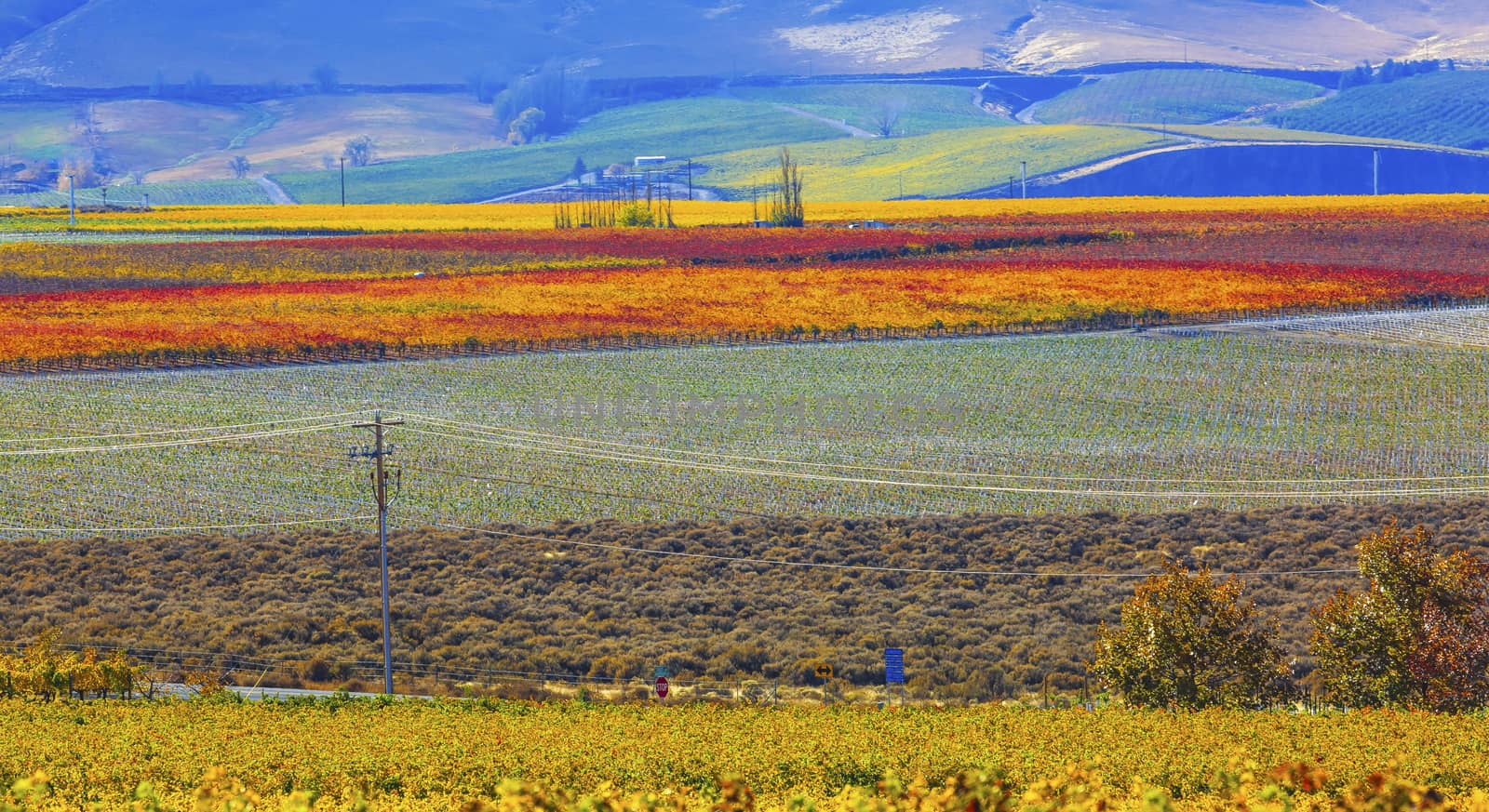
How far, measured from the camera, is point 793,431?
73312 mm

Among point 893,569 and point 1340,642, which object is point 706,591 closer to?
point 893,569

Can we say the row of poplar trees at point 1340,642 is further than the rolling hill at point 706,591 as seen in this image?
No

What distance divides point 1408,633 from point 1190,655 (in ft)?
14.3

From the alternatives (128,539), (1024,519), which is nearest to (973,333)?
(1024,519)

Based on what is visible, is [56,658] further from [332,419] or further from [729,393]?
[729,393]

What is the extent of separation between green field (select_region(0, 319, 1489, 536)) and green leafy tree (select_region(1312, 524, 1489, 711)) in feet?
80.8

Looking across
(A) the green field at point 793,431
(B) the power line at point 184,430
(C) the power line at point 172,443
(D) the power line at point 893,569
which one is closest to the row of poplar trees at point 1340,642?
(D) the power line at point 893,569

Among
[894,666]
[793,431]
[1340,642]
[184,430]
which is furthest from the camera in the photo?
[793,431]

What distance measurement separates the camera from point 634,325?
331 feet

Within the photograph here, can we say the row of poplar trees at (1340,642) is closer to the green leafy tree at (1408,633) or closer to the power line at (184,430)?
the green leafy tree at (1408,633)

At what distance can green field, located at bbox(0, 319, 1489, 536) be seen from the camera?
63562mm

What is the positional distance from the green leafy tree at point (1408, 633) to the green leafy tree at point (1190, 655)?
1.30 metres

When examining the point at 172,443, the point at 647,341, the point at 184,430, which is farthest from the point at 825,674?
the point at 647,341

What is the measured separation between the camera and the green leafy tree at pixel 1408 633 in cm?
3619
